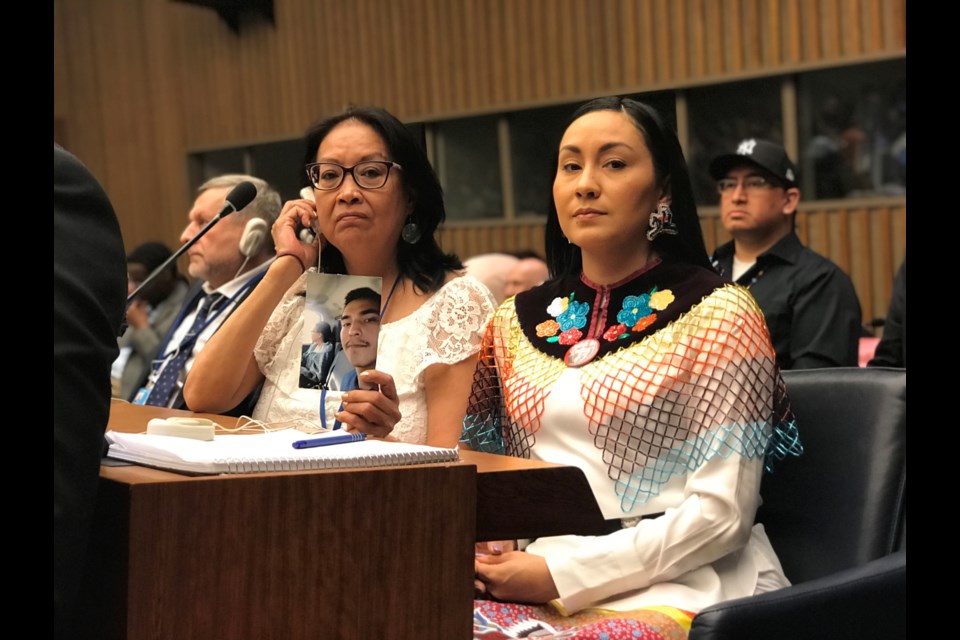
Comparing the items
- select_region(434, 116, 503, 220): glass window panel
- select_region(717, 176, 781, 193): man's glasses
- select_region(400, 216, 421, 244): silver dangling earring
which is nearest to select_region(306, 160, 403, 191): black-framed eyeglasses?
select_region(400, 216, 421, 244): silver dangling earring

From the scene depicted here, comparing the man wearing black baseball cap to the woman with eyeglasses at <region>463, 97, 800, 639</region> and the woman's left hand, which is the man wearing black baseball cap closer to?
the woman with eyeglasses at <region>463, 97, 800, 639</region>

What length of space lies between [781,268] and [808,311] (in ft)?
0.70

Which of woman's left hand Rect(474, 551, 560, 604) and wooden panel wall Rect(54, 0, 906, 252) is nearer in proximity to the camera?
woman's left hand Rect(474, 551, 560, 604)

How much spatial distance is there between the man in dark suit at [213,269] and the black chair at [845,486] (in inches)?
61.6

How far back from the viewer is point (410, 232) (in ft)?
7.84

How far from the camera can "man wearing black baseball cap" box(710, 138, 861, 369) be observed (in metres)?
3.85

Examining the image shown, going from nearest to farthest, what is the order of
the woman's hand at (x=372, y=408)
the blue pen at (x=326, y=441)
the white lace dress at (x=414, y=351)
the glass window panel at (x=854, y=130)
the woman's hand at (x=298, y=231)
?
the blue pen at (x=326, y=441), the woman's hand at (x=372, y=408), the white lace dress at (x=414, y=351), the woman's hand at (x=298, y=231), the glass window panel at (x=854, y=130)

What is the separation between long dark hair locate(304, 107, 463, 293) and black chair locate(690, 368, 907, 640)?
0.74 m

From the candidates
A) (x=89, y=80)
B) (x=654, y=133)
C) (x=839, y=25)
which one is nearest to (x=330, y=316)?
(x=654, y=133)

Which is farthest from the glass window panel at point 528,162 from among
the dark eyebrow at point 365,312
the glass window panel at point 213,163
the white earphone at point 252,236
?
the dark eyebrow at point 365,312

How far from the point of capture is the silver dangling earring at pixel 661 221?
2.15 m

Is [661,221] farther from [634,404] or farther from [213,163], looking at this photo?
[213,163]

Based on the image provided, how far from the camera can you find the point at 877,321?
17.0 ft

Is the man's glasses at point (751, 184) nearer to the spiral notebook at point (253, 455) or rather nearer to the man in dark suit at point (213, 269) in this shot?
the man in dark suit at point (213, 269)
